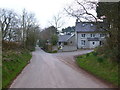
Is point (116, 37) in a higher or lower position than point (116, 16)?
lower

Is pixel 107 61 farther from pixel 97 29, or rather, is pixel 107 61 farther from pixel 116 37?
pixel 97 29

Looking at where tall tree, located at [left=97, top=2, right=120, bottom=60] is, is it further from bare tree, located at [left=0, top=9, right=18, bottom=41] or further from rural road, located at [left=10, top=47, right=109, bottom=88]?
bare tree, located at [left=0, top=9, right=18, bottom=41]

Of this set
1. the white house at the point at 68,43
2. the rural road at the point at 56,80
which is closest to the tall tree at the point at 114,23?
the rural road at the point at 56,80

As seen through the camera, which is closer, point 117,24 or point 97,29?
point 117,24

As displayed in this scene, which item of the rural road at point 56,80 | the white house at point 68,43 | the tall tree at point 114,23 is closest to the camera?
the rural road at point 56,80

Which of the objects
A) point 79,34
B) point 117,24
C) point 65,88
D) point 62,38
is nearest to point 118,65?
point 117,24

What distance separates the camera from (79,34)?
71375 millimetres

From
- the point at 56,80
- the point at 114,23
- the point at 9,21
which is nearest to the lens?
the point at 56,80

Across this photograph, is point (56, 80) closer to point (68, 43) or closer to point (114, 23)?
point (114, 23)

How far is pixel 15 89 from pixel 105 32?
16.9 metres

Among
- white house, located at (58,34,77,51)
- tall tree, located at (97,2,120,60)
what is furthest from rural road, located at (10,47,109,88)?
white house, located at (58,34,77,51)

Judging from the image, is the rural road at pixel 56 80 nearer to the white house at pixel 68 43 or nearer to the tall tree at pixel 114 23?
the tall tree at pixel 114 23

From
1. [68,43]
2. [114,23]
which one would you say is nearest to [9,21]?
[68,43]

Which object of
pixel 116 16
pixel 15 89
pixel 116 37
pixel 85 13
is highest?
pixel 85 13
